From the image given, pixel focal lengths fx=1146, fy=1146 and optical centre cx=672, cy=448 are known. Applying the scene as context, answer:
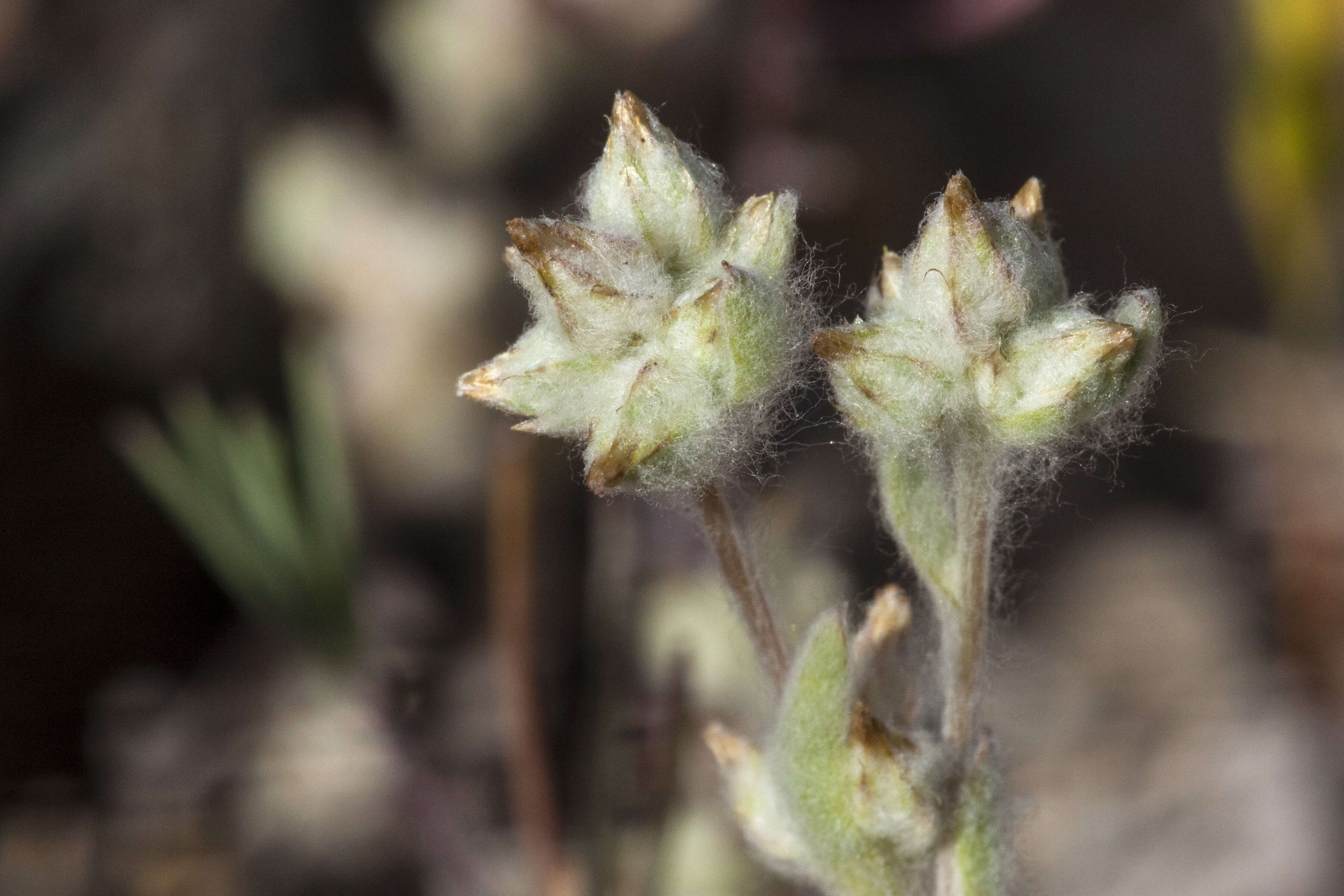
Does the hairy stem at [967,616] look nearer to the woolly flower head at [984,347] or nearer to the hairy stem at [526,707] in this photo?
the woolly flower head at [984,347]

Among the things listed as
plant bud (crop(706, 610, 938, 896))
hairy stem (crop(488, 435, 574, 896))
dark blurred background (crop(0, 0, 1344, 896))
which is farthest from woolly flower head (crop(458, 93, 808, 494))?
dark blurred background (crop(0, 0, 1344, 896))

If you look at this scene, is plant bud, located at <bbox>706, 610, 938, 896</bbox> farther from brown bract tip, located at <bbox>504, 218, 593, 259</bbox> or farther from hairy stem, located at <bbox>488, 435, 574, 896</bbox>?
hairy stem, located at <bbox>488, 435, 574, 896</bbox>

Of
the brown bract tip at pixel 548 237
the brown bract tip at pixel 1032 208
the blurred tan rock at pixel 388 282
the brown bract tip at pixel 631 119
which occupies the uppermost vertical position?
the blurred tan rock at pixel 388 282

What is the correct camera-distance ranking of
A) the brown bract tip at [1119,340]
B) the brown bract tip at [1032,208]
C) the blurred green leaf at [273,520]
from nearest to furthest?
the brown bract tip at [1119,340]
the brown bract tip at [1032,208]
the blurred green leaf at [273,520]

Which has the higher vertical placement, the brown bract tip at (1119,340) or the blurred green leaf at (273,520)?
the blurred green leaf at (273,520)

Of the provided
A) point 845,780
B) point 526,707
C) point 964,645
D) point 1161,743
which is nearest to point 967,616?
point 964,645

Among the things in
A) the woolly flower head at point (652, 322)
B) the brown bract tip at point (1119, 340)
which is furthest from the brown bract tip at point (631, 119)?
the brown bract tip at point (1119, 340)

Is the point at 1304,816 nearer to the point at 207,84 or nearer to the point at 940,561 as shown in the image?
the point at 940,561
